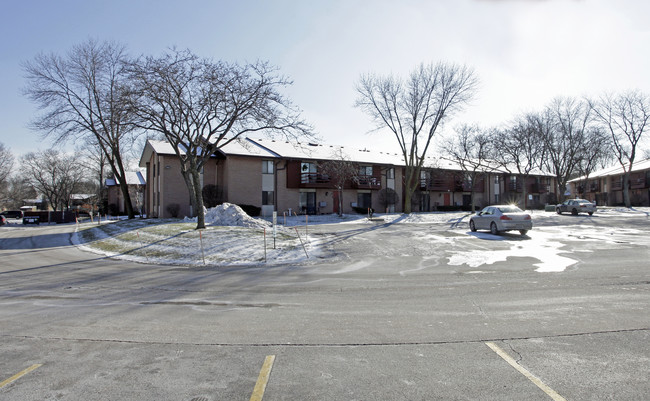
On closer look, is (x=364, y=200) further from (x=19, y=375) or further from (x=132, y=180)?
(x=19, y=375)

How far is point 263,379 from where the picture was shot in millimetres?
3555

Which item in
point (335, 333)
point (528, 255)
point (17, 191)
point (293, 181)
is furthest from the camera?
point (17, 191)

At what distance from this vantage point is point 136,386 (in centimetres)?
349

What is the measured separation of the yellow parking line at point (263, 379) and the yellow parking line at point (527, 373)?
2515 millimetres

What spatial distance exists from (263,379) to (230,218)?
65.7ft

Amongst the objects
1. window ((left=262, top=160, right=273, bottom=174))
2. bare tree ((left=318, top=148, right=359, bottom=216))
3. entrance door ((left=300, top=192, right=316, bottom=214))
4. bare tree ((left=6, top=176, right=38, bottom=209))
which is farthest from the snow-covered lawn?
bare tree ((left=6, top=176, right=38, bottom=209))

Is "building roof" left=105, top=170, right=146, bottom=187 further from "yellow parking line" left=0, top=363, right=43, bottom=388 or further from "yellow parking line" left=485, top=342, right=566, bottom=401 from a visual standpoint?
"yellow parking line" left=485, top=342, right=566, bottom=401

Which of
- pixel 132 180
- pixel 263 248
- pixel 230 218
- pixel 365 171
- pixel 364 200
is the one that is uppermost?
pixel 132 180

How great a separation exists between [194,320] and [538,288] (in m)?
6.58

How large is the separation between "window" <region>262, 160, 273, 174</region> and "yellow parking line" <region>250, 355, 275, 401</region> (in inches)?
1199

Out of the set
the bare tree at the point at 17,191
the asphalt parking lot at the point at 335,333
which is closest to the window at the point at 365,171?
the asphalt parking lot at the point at 335,333

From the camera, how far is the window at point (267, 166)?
3384cm

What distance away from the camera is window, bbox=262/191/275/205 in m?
33.9

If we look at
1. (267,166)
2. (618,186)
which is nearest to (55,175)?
(267,166)
